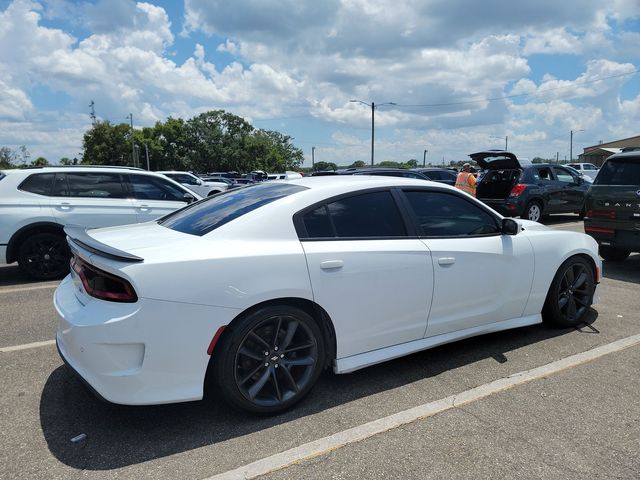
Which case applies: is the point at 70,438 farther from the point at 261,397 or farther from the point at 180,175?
the point at 180,175

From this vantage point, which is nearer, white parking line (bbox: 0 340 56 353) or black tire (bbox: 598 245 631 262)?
white parking line (bbox: 0 340 56 353)

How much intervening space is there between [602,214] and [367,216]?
218 inches

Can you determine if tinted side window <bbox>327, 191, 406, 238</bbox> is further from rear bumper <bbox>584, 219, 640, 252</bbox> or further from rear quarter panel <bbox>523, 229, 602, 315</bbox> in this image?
rear bumper <bbox>584, 219, 640, 252</bbox>

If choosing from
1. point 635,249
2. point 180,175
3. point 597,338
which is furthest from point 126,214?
point 180,175

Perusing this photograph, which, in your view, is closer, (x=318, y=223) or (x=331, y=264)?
(x=331, y=264)

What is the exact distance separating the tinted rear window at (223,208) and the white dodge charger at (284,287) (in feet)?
0.06

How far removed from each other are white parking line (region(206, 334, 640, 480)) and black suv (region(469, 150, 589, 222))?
770cm

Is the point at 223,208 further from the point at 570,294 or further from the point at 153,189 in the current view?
the point at 153,189

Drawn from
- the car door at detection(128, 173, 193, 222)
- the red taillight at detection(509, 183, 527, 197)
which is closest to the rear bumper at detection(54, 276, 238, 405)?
the car door at detection(128, 173, 193, 222)

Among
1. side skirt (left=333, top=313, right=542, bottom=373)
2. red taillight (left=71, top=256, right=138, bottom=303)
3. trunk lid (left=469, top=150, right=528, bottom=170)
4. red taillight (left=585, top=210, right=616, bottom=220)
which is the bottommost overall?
side skirt (left=333, top=313, right=542, bottom=373)

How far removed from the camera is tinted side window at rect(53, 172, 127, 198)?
23.3ft

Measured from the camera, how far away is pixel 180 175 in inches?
751

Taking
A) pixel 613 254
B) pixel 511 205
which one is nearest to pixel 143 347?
pixel 613 254

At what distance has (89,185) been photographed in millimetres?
7312
